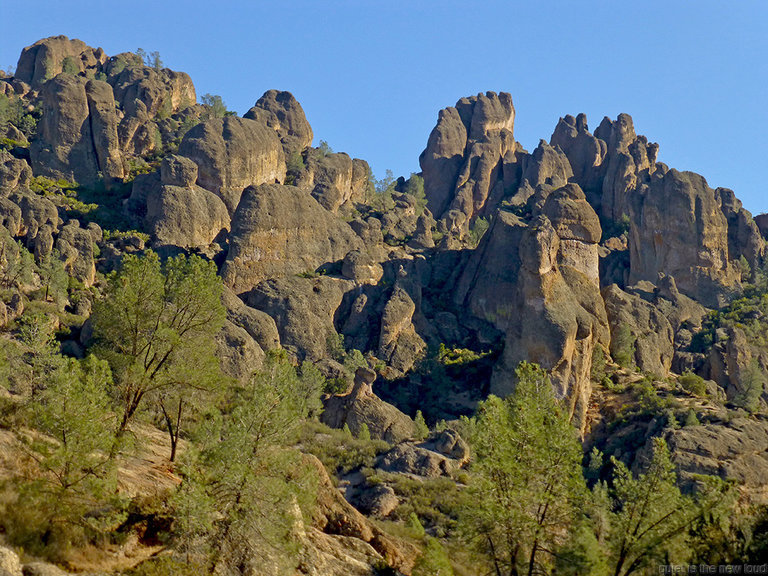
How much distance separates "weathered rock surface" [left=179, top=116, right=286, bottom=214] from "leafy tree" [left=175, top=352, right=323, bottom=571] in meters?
86.3

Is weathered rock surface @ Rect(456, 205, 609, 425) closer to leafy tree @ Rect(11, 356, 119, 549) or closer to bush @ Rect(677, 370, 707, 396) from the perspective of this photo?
bush @ Rect(677, 370, 707, 396)

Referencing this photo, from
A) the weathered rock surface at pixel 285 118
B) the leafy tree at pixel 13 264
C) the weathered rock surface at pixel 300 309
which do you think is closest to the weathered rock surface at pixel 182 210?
the weathered rock surface at pixel 300 309

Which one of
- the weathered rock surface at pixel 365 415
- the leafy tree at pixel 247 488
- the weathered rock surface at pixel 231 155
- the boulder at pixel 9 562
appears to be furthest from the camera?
the weathered rock surface at pixel 231 155

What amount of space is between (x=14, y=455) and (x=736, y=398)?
80113mm

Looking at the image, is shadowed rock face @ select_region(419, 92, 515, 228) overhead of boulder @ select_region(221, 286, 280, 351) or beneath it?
overhead

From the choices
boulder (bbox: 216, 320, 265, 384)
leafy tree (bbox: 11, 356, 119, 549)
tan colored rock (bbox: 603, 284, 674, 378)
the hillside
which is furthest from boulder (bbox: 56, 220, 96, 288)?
leafy tree (bbox: 11, 356, 119, 549)

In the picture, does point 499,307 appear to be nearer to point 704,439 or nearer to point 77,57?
point 704,439

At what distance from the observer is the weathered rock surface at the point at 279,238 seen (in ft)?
302

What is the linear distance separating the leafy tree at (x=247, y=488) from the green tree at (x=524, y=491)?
6.58 meters

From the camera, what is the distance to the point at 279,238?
97.3 metres

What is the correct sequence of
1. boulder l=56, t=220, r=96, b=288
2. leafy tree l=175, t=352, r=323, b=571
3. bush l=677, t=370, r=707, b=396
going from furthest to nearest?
boulder l=56, t=220, r=96, b=288
bush l=677, t=370, r=707, b=396
leafy tree l=175, t=352, r=323, b=571

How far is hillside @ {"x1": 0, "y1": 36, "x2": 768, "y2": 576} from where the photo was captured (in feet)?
75.1

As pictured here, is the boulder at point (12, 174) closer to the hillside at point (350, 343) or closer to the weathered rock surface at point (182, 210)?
the hillside at point (350, 343)

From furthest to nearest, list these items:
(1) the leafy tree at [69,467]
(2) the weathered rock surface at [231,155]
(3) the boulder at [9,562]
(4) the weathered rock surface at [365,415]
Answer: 1. (2) the weathered rock surface at [231,155]
2. (4) the weathered rock surface at [365,415]
3. (1) the leafy tree at [69,467]
4. (3) the boulder at [9,562]
